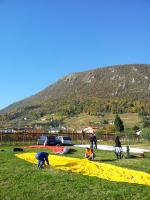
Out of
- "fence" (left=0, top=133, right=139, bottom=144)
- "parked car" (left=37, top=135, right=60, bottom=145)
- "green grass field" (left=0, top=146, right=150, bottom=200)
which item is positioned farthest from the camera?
"fence" (left=0, top=133, right=139, bottom=144)

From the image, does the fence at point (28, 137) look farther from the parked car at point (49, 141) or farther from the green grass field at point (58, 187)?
the green grass field at point (58, 187)

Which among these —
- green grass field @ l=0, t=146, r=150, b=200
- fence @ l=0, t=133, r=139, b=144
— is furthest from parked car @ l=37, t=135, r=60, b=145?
green grass field @ l=0, t=146, r=150, b=200

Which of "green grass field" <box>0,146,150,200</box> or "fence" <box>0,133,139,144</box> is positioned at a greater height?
"fence" <box>0,133,139,144</box>

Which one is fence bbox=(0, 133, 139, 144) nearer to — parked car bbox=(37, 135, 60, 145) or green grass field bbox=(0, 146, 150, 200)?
parked car bbox=(37, 135, 60, 145)

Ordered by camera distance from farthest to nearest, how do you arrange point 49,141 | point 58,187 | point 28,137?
point 28,137 < point 49,141 < point 58,187

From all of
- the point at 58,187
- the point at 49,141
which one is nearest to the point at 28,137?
the point at 49,141

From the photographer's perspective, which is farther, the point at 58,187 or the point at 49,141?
the point at 49,141

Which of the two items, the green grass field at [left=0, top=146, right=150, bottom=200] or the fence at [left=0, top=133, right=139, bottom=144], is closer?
the green grass field at [left=0, top=146, right=150, bottom=200]

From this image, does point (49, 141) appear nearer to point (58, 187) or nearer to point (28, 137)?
point (28, 137)

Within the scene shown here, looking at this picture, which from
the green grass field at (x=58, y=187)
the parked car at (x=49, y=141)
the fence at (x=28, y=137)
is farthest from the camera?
the fence at (x=28, y=137)

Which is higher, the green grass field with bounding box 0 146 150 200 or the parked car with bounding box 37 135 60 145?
the parked car with bounding box 37 135 60 145

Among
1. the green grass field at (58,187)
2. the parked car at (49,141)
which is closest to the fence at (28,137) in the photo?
the parked car at (49,141)

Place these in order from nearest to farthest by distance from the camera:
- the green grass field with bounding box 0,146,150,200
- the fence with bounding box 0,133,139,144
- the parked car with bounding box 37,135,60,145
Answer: the green grass field with bounding box 0,146,150,200 → the parked car with bounding box 37,135,60,145 → the fence with bounding box 0,133,139,144

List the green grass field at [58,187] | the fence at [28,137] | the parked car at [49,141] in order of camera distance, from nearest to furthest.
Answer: the green grass field at [58,187] → the parked car at [49,141] → the fence at [28,137]
